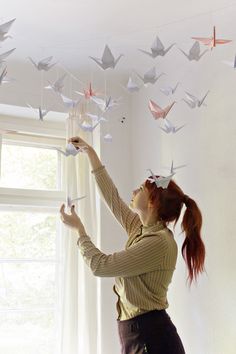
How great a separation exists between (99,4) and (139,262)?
103cm

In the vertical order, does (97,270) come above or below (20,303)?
→ above

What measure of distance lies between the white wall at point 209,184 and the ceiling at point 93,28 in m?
0.08

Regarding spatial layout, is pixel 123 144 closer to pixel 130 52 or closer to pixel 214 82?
pixel 130 52

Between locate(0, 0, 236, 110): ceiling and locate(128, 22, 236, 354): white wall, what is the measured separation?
0.08 m

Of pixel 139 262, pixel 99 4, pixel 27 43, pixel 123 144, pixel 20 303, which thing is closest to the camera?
pixel 139 262

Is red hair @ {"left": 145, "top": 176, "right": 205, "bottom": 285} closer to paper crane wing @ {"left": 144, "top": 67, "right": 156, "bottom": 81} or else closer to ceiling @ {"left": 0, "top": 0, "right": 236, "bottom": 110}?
paper crane wing @ {"left": 144, "top": 67, "right": 156, "bottom": 81}

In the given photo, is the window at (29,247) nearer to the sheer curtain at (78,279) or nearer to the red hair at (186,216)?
the sheer curtain at (78,279)

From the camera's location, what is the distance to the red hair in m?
1.68

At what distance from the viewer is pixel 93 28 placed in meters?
1.93

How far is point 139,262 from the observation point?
59.9 inches

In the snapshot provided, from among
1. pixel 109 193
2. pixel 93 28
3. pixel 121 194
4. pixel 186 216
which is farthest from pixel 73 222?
pixel 93 28

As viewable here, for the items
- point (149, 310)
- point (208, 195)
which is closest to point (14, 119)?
point (208, 195)

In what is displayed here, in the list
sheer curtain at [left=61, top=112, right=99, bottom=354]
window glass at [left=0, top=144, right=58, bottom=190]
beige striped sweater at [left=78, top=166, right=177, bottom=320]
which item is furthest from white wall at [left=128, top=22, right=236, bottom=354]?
window glass at [left=0, top=144, right=58, bottom=190]

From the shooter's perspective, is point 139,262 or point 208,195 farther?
point 208,195
